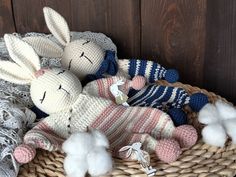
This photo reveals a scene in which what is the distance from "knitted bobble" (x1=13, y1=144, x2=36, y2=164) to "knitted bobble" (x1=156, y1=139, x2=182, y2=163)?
18 centimetres

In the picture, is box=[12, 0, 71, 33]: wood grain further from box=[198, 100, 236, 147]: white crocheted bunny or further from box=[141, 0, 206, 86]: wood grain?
box=[198, 100, 236, 147]: white crocheted bunny

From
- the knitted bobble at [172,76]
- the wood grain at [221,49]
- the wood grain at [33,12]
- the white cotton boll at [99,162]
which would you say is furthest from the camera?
the wood grain at [33,12]

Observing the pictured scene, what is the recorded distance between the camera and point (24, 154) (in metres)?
0.57

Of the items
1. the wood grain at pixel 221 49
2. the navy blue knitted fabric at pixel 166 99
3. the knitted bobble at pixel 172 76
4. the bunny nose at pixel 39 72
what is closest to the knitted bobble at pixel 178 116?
the navy blue knitted fabric at pixel 166 99

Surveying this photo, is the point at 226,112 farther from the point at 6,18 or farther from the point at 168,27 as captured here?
the point at 6,18

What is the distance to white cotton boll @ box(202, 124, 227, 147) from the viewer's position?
61 cm

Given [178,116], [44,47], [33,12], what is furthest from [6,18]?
[178,116]

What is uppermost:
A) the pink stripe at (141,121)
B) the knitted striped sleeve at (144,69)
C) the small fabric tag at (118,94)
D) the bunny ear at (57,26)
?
the bunny ear at (57,26)

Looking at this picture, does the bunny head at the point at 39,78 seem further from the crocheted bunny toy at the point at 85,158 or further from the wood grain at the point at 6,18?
the wood grain at the point at 6,18

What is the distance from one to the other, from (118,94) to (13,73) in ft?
0.58

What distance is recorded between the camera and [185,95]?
0.72 m

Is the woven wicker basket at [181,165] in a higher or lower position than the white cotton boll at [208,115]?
lower

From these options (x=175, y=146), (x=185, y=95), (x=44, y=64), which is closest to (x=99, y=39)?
(x=44, y=64)

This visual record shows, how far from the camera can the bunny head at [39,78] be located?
2.06 ft
